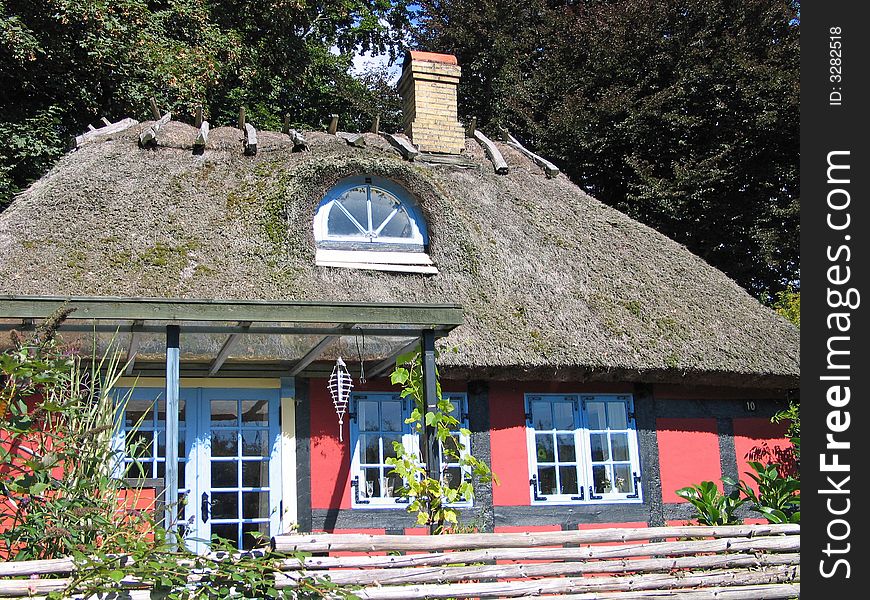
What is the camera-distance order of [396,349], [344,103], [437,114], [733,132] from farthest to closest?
[344,103]
[733,132]
[437,114]
[396,349]

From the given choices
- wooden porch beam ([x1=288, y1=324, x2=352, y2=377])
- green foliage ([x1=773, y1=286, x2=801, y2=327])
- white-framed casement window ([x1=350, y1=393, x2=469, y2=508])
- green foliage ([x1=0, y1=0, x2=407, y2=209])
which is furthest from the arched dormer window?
green foliage ([x1=773, y1=286, x2=801, y2=327])

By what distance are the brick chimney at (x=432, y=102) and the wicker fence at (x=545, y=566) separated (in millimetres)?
5979

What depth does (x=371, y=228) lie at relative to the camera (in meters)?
9.50

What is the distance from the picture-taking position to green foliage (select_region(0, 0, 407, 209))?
13.5 metres

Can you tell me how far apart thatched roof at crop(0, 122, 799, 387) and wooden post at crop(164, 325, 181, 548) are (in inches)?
61.2

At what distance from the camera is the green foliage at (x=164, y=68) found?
44.4 ft

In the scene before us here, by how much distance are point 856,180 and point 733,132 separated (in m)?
10.6

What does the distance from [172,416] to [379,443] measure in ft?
8.63

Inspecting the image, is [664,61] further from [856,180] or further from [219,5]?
[856,180]

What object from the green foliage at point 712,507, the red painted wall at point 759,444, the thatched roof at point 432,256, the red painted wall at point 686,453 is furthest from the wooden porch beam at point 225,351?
the red painted wall at point 759,444

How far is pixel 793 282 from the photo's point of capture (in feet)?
53.6

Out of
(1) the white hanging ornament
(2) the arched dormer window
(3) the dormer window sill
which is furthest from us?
(2) the arched dormer window

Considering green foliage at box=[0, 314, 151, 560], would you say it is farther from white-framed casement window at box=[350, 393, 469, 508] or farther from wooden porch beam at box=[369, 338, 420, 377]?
white-framed casement window at box=[350, 393, 469, 508]

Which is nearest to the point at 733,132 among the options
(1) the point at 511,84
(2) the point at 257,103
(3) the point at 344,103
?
(1) the point at 511,84
